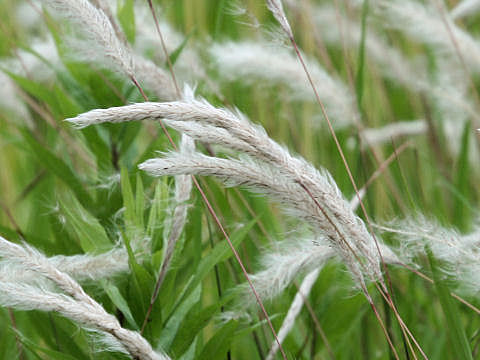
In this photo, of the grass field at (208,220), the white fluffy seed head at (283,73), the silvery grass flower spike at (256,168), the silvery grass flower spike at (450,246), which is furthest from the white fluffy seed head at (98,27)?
the white fluffy seed head at (283,73)

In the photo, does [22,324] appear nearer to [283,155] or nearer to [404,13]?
[283,155]

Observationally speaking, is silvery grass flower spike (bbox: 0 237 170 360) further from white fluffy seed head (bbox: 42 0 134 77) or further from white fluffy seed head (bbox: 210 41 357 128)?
white fluffy seed head (bbox: 210 41 357 128)

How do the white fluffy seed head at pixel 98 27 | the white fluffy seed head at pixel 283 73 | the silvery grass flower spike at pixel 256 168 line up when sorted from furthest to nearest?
the white fluffy seed head at pixel 283 73, the white fluffy seed head at pixel 98 27, the silvery grass flower spike at pixel 256 168

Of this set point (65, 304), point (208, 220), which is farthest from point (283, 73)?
point (65, 304)

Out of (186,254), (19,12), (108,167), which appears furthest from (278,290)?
(19,12)

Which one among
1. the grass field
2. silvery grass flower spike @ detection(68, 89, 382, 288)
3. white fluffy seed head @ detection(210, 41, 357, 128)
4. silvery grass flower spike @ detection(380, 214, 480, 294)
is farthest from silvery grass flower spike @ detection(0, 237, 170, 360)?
white fluffy seed head @ detection(210, 41, 357, 128)

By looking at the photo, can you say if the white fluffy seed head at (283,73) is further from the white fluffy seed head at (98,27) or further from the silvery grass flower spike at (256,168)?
the silvery grass flower spike at (256,168)

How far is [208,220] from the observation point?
807 millimetres

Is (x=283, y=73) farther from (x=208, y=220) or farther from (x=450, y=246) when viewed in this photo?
(x=450, y=246)

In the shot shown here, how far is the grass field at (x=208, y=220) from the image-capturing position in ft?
1.68

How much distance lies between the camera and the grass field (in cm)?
51

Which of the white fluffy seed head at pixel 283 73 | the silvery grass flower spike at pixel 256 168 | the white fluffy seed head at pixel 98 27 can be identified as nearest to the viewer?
→ the silvery grass flower spike at pixel 256 168

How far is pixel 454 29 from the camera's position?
46.4 inches

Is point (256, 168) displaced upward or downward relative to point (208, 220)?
upward
